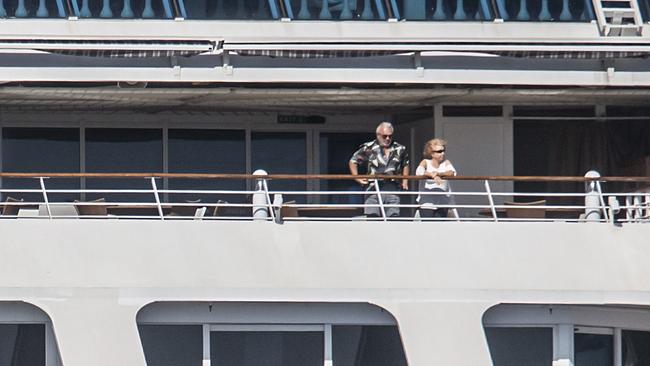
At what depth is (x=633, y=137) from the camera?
18641 millimetres

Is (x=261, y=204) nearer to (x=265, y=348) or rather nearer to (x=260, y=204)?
(x=260, y=204)

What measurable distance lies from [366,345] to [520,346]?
1534 millimetres

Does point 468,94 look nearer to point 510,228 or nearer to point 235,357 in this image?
point 510,228

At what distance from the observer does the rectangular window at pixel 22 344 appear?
14602mm

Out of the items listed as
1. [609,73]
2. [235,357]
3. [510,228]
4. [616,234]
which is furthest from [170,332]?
[609,73]

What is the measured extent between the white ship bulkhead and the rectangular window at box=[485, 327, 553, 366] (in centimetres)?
2

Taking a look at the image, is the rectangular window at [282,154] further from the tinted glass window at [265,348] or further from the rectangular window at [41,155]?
the tinted glass window at [265,348]

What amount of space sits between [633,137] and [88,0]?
264 inches

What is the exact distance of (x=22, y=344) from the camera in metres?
14.7

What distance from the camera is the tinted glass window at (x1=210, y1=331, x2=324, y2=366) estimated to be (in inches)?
580

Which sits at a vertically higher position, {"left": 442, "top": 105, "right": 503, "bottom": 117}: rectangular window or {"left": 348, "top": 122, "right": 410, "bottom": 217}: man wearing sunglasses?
{"left": 442, "top": 105, "right": 503, "bottom": 117}: rectangular window

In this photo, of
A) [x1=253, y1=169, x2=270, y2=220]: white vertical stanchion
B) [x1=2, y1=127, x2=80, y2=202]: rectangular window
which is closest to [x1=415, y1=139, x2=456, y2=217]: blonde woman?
[x1=253, y1=169, x2=270, y2=220]: white vertical stanchion

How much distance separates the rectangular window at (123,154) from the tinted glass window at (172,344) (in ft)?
13.1

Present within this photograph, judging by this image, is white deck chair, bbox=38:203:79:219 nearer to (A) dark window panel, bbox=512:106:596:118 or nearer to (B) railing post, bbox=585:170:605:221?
(B) railing post, bbox=585:170:605:221
